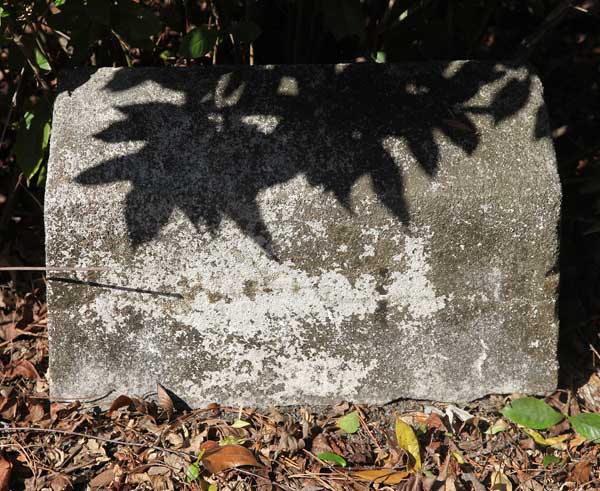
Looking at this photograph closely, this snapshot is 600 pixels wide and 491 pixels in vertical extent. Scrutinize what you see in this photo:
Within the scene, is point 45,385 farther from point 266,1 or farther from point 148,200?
point 266,1

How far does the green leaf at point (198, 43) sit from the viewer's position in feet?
6.27

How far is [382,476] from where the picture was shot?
6.23 feet

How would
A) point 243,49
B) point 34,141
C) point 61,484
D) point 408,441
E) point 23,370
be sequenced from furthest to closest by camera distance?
point 243,49, point 23,370, point 34,141, point 408,441, point 61,484

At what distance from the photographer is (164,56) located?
8.41ft

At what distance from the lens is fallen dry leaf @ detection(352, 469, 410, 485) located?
1.89 meters

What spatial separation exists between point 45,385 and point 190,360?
0.54 m

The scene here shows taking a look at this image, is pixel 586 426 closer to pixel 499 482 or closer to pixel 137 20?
pixel 499 482

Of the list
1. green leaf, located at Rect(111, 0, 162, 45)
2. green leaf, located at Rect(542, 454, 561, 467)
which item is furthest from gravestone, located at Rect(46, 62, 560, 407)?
green leaf, located at Rect(542, 454, 561, 467)

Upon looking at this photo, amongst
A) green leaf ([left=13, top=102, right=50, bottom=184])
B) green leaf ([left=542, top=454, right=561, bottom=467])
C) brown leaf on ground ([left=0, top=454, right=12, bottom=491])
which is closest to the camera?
brown leaf on ground ([left=0, top=454, right=12, bottom=491])

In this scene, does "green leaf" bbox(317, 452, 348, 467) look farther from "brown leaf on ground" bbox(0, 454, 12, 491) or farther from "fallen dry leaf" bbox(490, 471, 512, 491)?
"brown leaf on ground" bbox(0, 454, 12, 491)

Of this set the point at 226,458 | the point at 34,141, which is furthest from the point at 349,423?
the point at 34,141

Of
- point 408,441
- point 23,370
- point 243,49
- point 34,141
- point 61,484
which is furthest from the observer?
point 243,49

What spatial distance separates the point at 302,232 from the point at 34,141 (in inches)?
35.9

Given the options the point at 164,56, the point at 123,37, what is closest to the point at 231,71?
the point at 123,37
